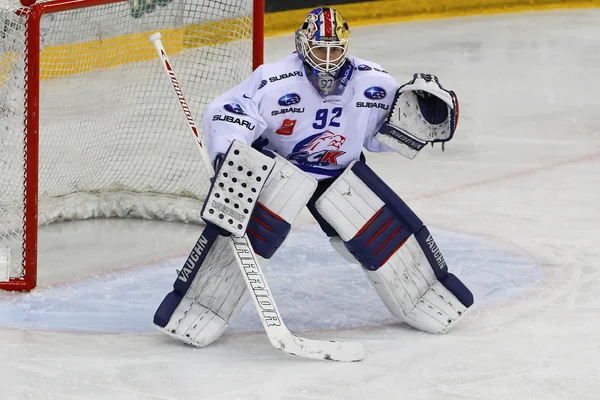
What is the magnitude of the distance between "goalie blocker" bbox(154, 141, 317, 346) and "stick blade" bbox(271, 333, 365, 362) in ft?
0.27

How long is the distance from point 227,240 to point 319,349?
42 centimetres

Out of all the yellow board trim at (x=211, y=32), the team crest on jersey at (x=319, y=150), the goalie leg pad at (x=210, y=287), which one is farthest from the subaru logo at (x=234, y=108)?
the yellow board trim at (x=211, y=32)

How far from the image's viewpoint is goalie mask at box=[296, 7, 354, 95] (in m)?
3.59

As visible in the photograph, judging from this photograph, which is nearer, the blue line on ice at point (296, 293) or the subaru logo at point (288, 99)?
the subaru logo at point (288, 99)

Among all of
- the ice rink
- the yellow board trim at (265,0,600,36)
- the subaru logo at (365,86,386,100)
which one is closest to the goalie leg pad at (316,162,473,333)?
the ice rink

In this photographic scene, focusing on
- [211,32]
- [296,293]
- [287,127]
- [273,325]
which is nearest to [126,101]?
[211,32]

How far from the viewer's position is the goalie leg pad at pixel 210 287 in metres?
3.66

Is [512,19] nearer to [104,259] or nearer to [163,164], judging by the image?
[163,164]

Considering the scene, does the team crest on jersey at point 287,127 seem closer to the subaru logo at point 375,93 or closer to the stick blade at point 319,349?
the subaru logo at point 375,93

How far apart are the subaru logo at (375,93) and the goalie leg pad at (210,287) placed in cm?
59

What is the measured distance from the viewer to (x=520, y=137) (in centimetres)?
604

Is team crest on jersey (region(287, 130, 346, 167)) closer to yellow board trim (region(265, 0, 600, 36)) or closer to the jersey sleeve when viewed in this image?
the jersey sleeve

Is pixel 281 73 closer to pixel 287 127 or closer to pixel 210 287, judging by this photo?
pixel 287 127

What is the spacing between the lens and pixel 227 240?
3.67 m
